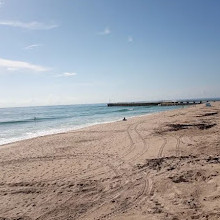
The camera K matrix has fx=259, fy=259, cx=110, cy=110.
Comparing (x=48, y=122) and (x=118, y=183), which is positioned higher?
(x=118, y=183)

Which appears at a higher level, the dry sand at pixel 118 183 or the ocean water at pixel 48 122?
the dry sand at pixel 118 183

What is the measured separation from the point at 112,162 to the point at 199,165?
356 cm

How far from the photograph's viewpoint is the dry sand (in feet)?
20.0

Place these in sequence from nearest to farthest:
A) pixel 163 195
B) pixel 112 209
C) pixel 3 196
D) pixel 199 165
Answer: pixel 112 209 < pixel 163 195 < pixel 3 196 < pixel 199 165

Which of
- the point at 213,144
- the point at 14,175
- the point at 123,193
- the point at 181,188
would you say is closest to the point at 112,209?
the point at 123,193

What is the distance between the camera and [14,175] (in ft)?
33.0

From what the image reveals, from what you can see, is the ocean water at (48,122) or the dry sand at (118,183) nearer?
the dry sand at (118,183)

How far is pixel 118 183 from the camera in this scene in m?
8.07

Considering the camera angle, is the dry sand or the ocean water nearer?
the dry sand

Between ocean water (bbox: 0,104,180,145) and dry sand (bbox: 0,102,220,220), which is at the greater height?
dry sand (bbox: 0,102,220,220)

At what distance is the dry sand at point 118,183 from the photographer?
20.0ft

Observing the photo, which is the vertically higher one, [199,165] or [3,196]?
[199,165]

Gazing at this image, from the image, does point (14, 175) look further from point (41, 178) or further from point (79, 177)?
point (79, 177)

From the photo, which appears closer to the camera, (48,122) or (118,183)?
(118,183)
